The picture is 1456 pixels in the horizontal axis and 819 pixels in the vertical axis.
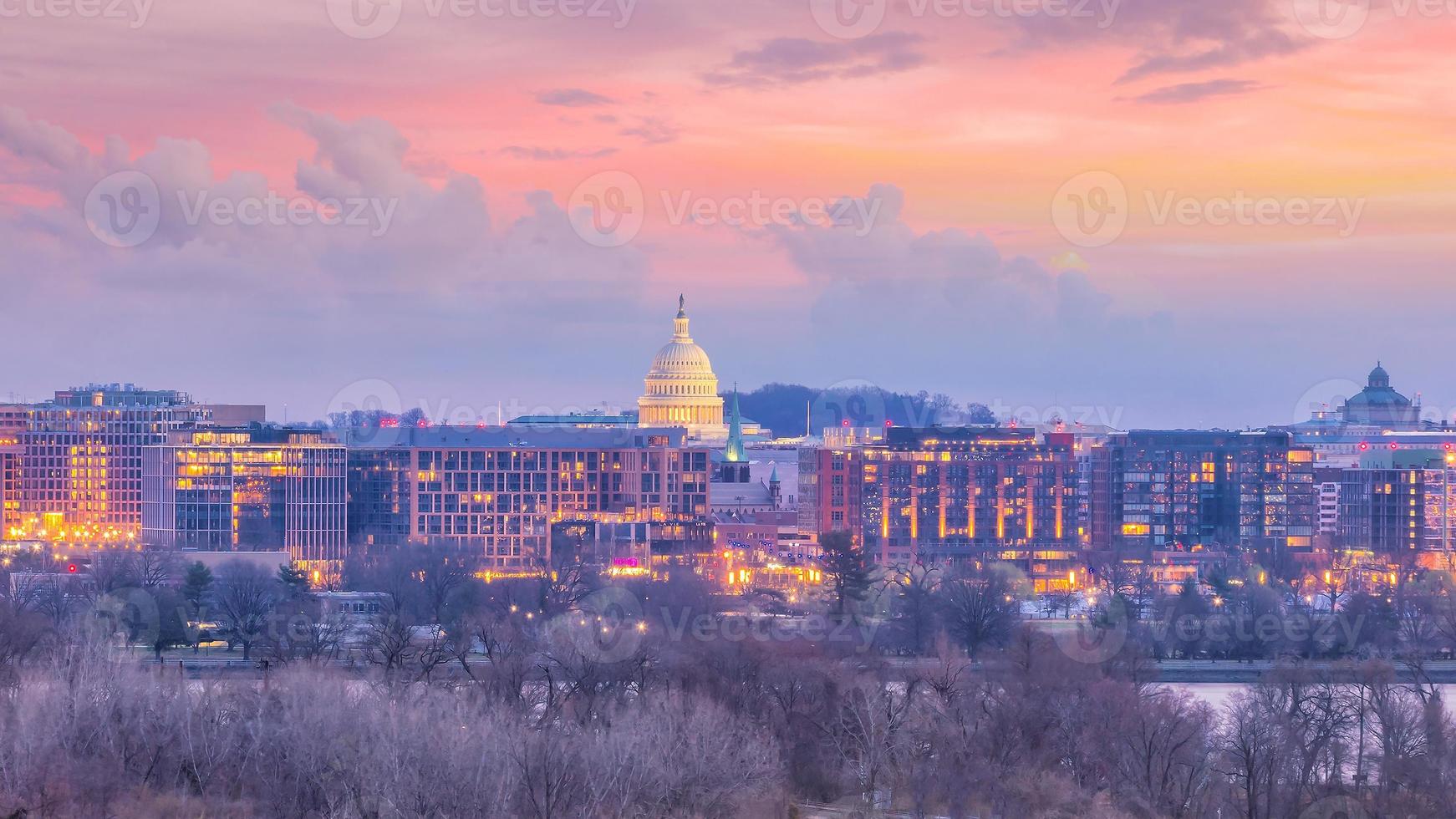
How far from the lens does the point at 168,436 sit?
266 feet

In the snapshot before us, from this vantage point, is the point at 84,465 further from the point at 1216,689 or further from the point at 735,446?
the point at 1216,689

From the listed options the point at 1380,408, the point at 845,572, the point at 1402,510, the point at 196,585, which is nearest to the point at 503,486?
the point at 845,572

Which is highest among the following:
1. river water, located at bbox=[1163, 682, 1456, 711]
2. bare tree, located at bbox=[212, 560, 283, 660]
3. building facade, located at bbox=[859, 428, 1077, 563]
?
building facade, located at bbox=[859, 428, 1077, 563]

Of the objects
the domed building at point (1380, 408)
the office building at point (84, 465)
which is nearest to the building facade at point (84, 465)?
the office building at point (84, 465)

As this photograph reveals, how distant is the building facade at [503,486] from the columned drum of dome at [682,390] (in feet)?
139

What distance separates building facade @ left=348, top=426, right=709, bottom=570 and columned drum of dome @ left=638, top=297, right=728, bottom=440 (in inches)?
1671

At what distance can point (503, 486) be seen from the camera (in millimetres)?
78812

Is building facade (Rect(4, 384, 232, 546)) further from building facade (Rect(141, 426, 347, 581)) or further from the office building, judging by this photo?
building facade (Rect(141, 426, 347, 581))

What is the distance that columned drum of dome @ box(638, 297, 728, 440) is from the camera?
12306 centimetres

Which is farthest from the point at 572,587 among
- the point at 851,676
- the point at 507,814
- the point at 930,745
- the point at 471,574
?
the point at 507,814

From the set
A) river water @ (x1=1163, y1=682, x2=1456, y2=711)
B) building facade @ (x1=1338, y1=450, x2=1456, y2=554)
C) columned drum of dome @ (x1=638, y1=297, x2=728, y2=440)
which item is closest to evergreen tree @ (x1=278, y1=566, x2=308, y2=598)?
river water @ (x1=1163, y1=682, x2=1456, y2=711)

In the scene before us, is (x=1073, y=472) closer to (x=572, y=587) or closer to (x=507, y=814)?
(x=572, y=587)

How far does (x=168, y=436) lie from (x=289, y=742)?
5051 centimetres

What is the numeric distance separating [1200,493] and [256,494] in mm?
28963
